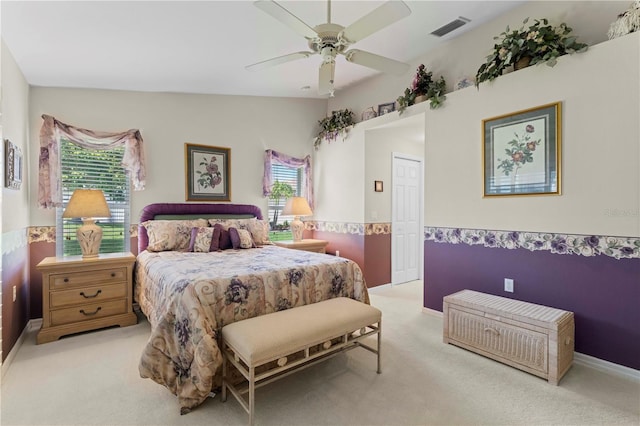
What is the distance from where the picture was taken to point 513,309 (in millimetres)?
2633

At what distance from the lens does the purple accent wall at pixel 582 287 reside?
7.97ft

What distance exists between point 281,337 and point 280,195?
11.4ft

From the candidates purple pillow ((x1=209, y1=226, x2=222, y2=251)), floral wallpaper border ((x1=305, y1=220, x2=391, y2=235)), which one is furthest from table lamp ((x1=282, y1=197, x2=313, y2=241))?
purple pillow ((x1=209, y1=226, x2=222, y2=251))

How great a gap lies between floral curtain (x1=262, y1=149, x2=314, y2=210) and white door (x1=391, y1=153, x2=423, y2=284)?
145cm

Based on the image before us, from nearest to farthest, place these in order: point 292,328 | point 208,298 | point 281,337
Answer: point 281,337
point 292,328
point 208,298

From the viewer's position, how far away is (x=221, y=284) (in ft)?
7.36

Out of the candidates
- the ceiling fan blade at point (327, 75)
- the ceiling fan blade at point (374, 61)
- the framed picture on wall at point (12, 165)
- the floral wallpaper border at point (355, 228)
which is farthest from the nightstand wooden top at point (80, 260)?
the ceiling fan blade at point (374, 61)

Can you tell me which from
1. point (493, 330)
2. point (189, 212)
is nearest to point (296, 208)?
point (189, 212)

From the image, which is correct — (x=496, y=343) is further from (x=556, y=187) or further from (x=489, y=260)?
(x=556, y=187)

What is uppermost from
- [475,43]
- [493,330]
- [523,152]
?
[475,43]

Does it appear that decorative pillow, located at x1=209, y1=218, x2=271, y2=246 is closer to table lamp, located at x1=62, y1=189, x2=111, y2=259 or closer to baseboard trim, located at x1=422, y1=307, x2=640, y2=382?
table lamp, located at x1=62, y1=189, x2=111, y2=259

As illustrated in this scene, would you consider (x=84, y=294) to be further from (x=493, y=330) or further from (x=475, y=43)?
(x=475, y=43)

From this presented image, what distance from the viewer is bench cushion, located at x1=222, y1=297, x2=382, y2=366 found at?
185 cm

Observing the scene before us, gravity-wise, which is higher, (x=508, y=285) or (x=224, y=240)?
(x=224, y=240)
